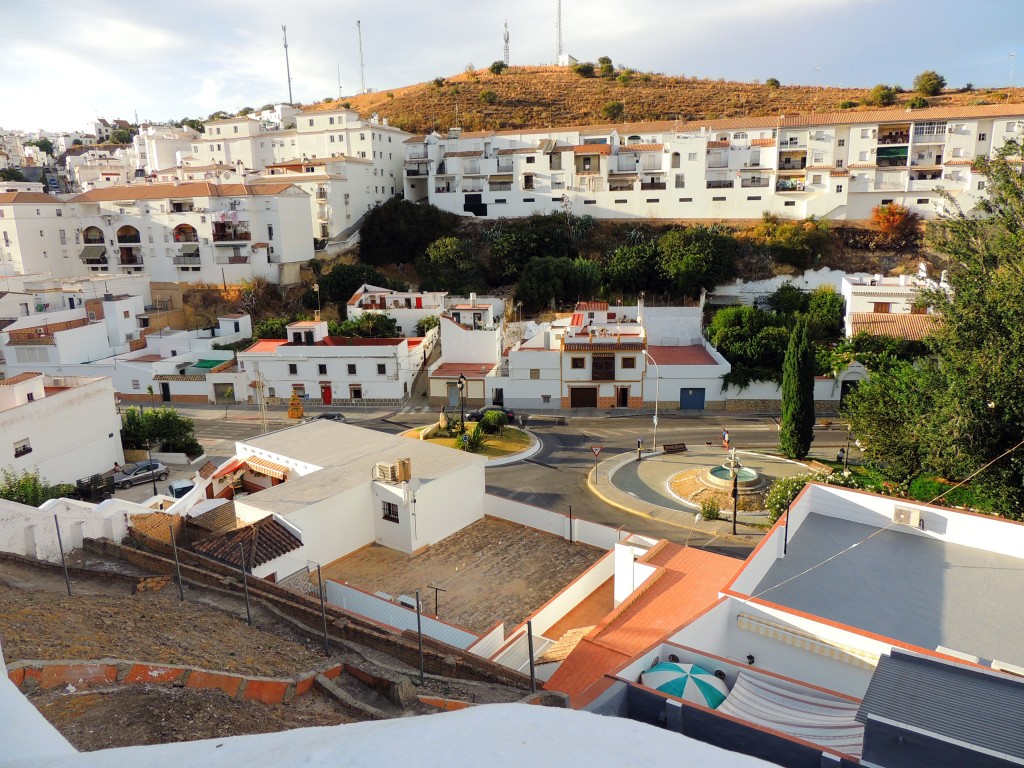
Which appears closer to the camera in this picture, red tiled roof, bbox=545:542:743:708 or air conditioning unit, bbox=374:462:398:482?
red tiled roof, bbox=545:542:743:708

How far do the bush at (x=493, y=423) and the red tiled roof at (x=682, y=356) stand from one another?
36.8 feet

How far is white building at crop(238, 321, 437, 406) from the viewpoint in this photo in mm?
43312

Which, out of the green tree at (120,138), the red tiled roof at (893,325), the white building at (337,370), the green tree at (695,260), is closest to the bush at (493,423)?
the white building at (337,370)

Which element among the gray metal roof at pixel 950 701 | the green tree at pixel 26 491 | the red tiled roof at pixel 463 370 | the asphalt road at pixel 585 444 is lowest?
the asphalt road at pixel 585 444

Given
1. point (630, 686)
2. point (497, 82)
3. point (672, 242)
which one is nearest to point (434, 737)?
point (630, 686)

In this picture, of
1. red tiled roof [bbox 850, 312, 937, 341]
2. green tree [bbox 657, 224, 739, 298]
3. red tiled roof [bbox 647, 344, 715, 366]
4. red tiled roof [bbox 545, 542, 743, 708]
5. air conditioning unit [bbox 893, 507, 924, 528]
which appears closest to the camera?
red tiled roof [bbox 545, 542, 743, 708]

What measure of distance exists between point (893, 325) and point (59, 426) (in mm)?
44167

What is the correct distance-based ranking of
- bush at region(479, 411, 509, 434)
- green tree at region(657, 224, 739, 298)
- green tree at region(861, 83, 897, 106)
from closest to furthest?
bush at region(479, 411, 509, 434)
green tree at region(657, 224, 739, 298)
green tree at region(861, 83, 897, 106)

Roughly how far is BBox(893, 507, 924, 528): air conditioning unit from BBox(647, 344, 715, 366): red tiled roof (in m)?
25.1

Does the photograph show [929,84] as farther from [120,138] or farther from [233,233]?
[120,138]

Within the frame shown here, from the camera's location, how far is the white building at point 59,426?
28.0m

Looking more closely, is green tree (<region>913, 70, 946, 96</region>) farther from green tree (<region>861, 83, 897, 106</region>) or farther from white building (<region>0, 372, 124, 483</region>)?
white building (<region>0, 372, 124, 483</region>)

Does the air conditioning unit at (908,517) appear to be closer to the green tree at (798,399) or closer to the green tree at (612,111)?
the green tree at (798,399)

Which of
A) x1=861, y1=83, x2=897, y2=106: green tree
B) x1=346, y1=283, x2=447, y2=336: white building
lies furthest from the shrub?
x1=346, y1=283, x2=447, y2=336: white building
